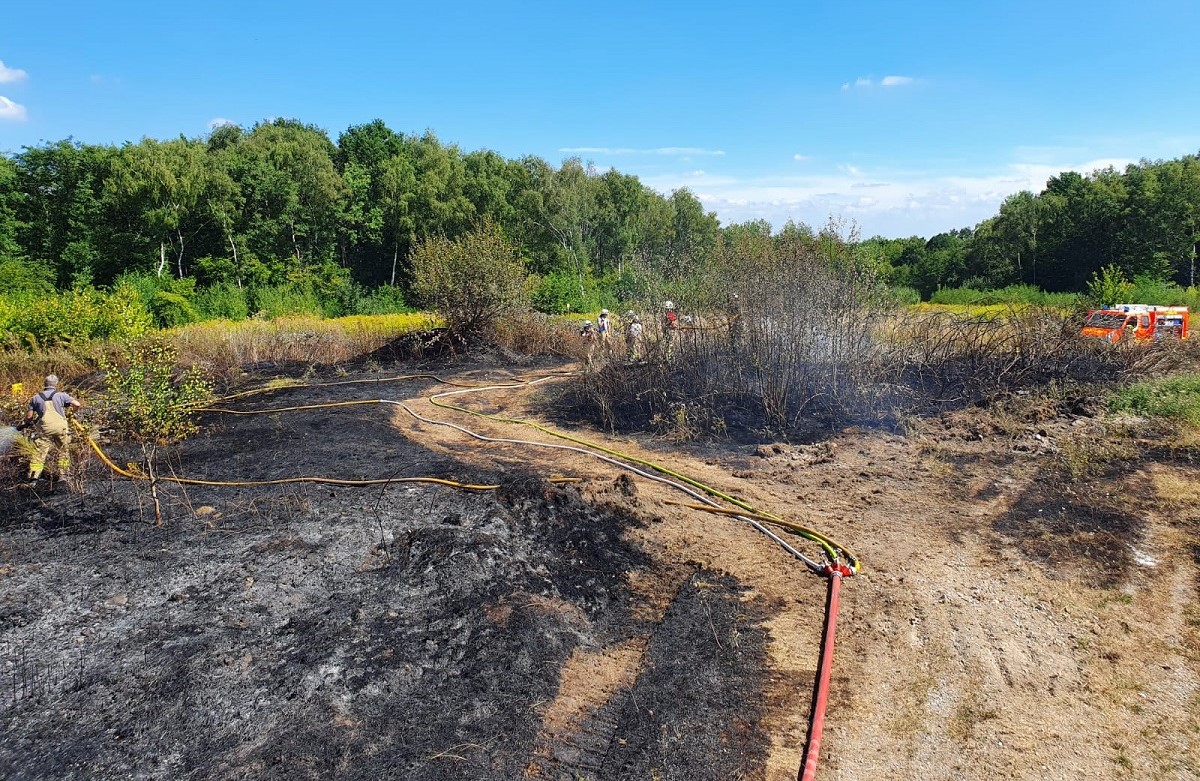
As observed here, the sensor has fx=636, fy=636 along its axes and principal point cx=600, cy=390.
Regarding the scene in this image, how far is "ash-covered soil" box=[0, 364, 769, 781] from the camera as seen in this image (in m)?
2.96

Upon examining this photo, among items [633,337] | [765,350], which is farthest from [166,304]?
[765,350]

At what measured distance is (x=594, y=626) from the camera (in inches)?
160

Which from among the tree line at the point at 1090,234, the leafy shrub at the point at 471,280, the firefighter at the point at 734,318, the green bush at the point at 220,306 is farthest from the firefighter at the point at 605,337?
the tree line at the point at 1090,234

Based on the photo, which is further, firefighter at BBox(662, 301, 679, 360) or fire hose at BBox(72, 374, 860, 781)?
firefighter at BBox(662, 301, 679, 360)

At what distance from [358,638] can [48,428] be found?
5.11 meters

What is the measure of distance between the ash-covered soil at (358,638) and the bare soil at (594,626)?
2cm

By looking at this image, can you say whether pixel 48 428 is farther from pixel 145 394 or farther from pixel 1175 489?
pixel 1175 489

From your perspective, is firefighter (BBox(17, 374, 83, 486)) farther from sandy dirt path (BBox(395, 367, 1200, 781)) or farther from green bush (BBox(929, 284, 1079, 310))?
green bush (BBox(929, 284, 1079, 310))

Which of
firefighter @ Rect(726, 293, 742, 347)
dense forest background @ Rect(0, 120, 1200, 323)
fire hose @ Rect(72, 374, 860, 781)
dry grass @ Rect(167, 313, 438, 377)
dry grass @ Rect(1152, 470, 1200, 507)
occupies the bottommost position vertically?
fire hose @ Rect(72, 374, 860, 781)

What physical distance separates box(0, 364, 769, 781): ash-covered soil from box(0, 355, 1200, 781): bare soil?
→ 0.06ft

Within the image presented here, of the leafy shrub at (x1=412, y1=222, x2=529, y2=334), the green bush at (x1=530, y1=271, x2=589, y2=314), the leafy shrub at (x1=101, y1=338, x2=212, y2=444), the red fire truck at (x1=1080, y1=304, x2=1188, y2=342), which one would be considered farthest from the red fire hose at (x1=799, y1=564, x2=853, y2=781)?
the green bush at (x1=530, y1=271, x2=589, y2=314)

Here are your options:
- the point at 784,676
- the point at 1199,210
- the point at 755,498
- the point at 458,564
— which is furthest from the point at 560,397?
the point at 1199,210

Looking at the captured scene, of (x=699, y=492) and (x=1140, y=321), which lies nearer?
(x=699, y=492)

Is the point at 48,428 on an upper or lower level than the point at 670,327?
lower
